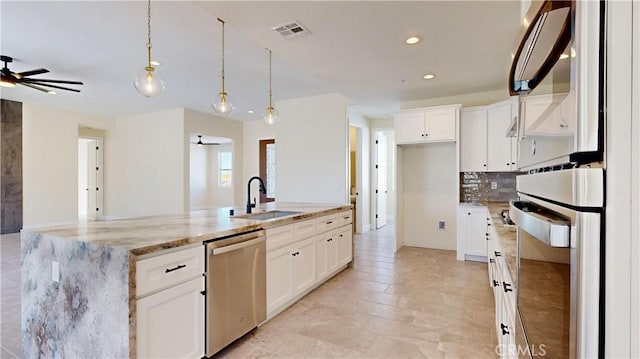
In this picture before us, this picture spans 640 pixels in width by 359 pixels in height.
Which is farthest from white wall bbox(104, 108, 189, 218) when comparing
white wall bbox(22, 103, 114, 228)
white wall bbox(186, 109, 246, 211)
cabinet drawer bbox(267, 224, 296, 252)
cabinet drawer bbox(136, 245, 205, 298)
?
cabinet drawer bbox(136, 245, 205, 298)

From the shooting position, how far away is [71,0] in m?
2.93

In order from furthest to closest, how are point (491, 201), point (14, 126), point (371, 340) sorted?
point (14, 126) < point (491, 201) < point (371, 340)

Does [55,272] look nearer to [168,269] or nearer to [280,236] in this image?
[168,269]

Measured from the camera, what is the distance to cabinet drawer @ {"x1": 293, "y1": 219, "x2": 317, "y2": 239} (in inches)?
120

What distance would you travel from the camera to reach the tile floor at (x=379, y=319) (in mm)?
2283

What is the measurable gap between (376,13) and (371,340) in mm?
2674

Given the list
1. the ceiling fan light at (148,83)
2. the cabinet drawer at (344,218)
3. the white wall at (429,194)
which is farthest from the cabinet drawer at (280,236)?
the white wall at (429,194)

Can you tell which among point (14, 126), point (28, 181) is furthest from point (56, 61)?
point (28, 181)

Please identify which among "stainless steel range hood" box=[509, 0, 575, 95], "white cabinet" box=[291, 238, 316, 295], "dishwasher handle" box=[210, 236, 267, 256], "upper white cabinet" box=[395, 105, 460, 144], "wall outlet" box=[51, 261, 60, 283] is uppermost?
"upper white cabinet" box=[395, 105, 460, 144]

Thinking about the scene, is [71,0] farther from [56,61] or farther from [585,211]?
[585,211]

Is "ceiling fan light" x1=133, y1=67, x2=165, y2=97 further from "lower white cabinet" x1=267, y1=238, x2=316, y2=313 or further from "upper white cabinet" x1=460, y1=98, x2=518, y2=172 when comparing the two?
"upper white cabinet" x1=460, y1=98, x2=518, y2=172

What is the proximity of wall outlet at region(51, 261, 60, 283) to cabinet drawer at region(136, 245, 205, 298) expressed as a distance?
64 cm

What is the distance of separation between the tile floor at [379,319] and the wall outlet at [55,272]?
2.98 ft

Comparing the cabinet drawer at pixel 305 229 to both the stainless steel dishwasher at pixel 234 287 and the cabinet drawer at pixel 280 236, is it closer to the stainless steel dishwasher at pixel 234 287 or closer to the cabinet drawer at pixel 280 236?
the cabinet drawer at pixel 280 236
